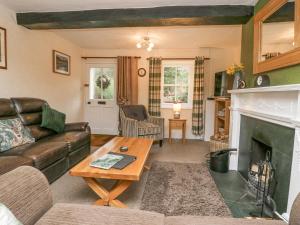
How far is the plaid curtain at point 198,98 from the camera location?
15.9 feet

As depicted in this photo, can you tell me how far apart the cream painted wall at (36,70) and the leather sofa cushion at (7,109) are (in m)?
0.30

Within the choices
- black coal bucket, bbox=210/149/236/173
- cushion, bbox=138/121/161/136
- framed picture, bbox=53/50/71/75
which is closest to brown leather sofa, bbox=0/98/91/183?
cushion, bbox=138/121/161/136

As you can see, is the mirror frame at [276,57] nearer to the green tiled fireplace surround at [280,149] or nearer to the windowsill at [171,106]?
the green tiled fireplace surround at [280,149]

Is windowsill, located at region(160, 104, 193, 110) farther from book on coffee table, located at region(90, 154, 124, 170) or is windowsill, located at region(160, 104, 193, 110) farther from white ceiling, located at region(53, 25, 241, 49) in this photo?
book on coffee table, located at region(90, 154, 124, 170)

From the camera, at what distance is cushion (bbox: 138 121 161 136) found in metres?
4.07

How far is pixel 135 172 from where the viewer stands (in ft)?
5.93

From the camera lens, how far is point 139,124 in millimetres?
4234

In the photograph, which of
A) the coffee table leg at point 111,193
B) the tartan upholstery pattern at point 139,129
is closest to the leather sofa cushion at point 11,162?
the coffee table leg at point 111,193

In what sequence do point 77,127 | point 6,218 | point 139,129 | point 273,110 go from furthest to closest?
point 139,129 < point 77,127 < point 273,110 < point 6,218

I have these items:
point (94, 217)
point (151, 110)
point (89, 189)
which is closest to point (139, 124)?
point (151, 110)

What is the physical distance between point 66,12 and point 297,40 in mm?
2930

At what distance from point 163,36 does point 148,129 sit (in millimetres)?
1878

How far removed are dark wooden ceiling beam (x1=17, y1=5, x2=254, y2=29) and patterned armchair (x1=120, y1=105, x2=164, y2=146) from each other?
1852 mm

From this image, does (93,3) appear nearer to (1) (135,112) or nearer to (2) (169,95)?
(1) (135,112)
